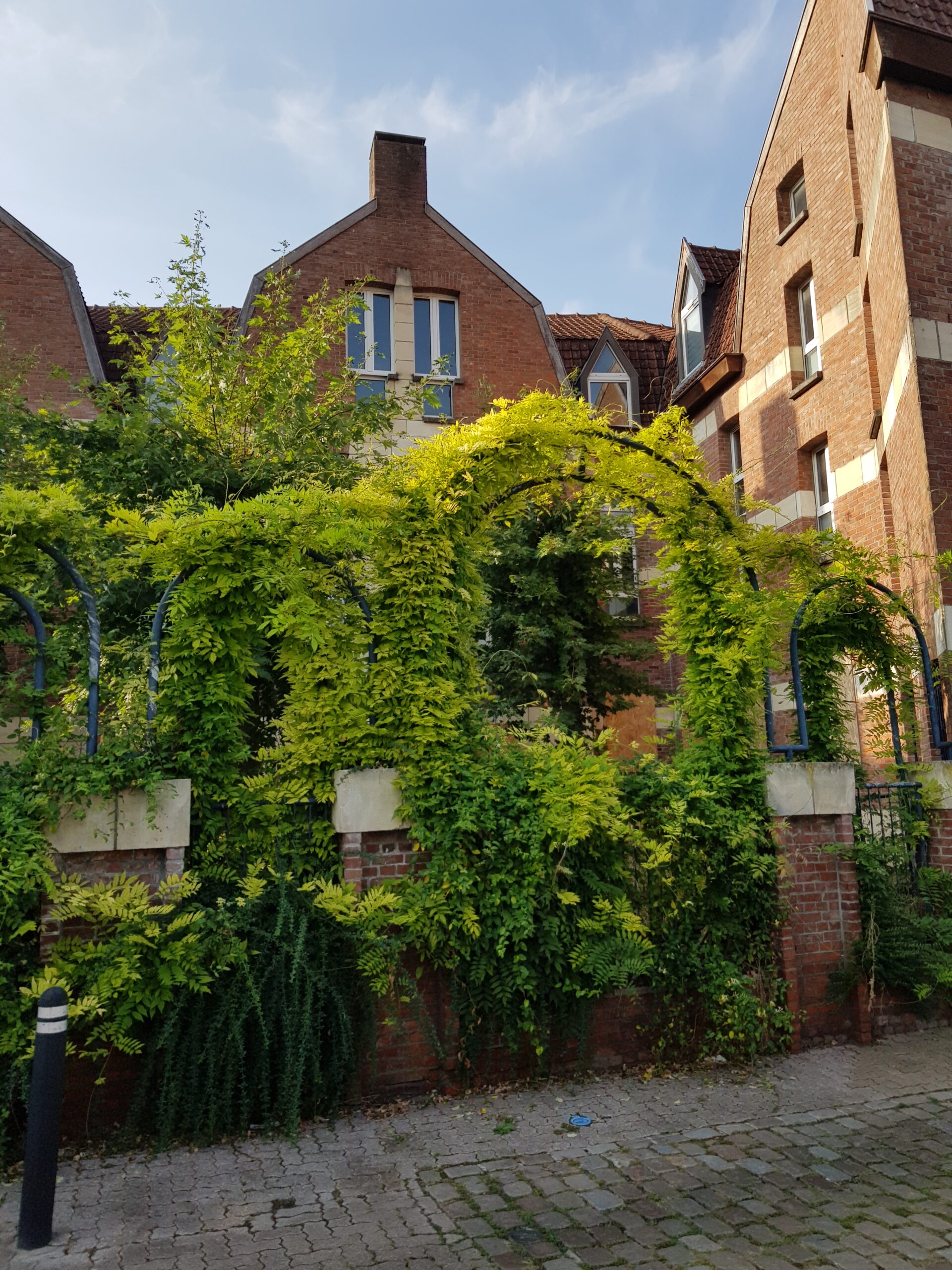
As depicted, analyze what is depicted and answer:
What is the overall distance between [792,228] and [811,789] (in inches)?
444

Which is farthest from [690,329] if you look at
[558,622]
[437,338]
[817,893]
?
[817,893]

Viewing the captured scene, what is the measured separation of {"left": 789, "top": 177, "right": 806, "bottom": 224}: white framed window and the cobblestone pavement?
1423 centimetres

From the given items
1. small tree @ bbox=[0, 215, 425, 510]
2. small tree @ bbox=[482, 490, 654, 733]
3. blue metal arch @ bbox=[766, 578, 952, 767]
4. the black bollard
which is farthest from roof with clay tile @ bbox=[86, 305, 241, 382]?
the black bollard

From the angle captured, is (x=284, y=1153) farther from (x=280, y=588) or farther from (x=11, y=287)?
(x=11, y=287)

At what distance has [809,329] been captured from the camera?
1513 centimetres

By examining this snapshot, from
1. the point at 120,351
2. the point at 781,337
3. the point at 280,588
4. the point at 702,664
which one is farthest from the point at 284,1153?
the point at 120,351

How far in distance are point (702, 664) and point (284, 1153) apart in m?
4.38

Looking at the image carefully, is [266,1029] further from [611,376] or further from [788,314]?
[611,376]

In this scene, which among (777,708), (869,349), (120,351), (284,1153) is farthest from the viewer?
(120,351)

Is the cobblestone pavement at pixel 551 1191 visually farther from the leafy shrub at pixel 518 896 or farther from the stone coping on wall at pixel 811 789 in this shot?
the stone coping on wall at pixel 811 789

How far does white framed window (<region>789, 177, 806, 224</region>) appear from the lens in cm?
1566

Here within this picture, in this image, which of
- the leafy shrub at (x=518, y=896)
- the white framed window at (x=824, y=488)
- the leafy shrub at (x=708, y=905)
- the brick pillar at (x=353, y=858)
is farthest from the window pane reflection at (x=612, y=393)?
the brick pillar at (x=353, y=858)

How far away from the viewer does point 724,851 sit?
6688mm

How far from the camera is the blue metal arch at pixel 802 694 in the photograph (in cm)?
747
